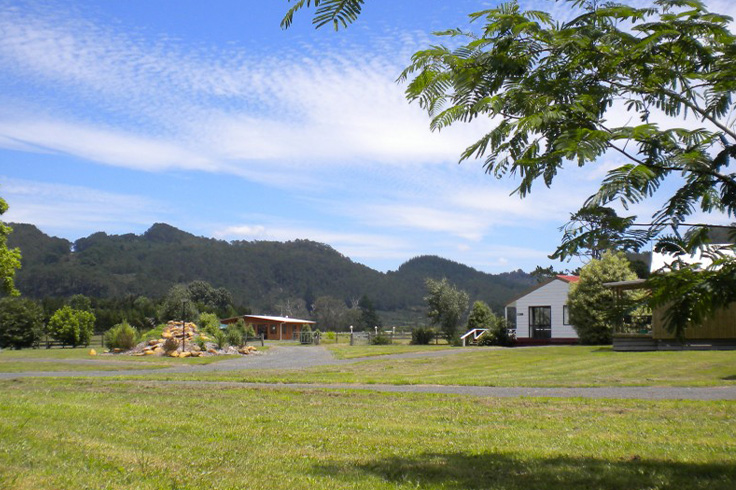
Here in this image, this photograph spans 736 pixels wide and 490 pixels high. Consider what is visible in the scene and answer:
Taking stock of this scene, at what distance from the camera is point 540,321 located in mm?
44469

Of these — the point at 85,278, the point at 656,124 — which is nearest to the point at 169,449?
the point at 656,124

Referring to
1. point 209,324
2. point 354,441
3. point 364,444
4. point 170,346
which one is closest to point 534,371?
point 354,441

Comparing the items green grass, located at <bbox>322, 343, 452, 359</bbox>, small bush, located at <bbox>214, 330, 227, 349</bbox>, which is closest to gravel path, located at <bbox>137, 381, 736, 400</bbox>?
green grass, located at <bbox>322, 343, 452, 359</bbox>

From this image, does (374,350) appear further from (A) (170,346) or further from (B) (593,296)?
(B) (593,296)

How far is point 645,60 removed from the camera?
465 centimetres

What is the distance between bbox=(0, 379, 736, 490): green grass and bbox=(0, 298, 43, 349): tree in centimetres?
3418

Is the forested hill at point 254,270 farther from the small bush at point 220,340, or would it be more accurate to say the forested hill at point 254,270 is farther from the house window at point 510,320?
the small bush at point 220,340

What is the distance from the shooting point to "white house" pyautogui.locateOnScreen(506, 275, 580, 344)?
1674 inches

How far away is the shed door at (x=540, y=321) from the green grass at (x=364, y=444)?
1271 inches

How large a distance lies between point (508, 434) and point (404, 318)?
5198 inches

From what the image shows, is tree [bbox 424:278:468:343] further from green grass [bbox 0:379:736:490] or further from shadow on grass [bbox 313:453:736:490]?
shadow on grass [bbox 313:453:736:490]

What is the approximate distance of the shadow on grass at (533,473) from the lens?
555 centimetres

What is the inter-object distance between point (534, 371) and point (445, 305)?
33141 millimetres

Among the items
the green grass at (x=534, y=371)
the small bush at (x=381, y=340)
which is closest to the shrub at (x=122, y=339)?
the green grass at (x=534, y=371)
